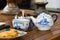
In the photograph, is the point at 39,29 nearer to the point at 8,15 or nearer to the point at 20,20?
the point at 20,20

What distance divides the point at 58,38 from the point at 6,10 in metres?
1.24

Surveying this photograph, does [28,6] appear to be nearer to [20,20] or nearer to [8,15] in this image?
[8,15]

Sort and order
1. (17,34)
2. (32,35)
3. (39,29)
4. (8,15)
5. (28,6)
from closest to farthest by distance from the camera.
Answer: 1. (17,34)
2. (32,35)
3. (39,29)
4. (8,15)
5. (28,6)

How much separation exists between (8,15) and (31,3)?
7.06 feet

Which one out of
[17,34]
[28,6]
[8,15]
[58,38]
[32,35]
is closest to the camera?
[58,38]

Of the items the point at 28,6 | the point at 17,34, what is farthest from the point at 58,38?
the point at 28,6

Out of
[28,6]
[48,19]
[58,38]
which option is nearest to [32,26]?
[48,19]

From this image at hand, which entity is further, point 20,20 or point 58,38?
point 20,20

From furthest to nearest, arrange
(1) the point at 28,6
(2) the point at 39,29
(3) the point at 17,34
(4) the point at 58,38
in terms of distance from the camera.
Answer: (1) the point at 28,6
(2) the point at 39,29
(3) the point at 17,34
(4) the point at 58,38

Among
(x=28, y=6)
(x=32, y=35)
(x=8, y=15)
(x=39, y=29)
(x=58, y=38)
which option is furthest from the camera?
(x=28, y=6)

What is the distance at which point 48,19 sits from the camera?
1.23 m

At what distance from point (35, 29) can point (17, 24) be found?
15 centimetres

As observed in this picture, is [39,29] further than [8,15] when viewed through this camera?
→ No

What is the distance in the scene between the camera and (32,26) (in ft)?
4.24
